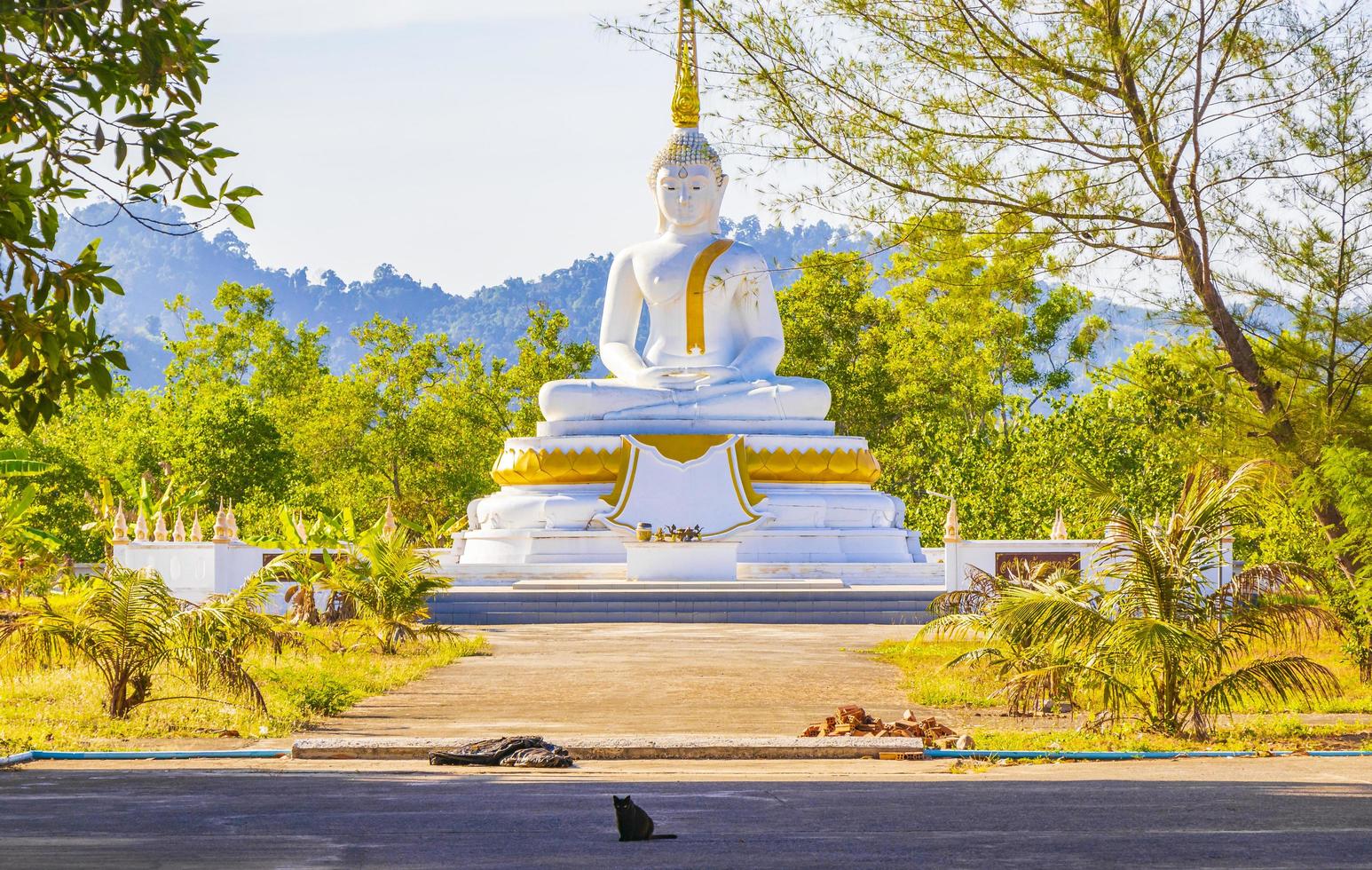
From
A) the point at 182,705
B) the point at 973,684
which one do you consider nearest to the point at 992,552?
the point at 973,684

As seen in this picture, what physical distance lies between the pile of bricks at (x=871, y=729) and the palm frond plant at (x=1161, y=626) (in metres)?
0.79

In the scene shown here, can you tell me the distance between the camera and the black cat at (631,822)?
22.0ft

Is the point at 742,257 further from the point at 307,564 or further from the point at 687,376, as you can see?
the point at 307,564

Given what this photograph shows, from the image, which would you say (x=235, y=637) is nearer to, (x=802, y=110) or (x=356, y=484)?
(x=802, y=110)

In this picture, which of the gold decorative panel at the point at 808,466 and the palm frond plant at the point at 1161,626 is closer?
the palm frond plant at the point at 1161,626

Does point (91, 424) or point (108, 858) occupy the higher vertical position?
point (91, 424)

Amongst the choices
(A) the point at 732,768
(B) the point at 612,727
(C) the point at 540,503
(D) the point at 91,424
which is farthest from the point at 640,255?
(A) the point at 732,768

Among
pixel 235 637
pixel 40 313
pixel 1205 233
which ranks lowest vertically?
pixel 235 637

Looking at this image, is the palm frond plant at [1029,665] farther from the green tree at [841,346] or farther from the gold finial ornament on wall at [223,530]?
the green tree at [841,346]

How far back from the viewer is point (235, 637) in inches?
453

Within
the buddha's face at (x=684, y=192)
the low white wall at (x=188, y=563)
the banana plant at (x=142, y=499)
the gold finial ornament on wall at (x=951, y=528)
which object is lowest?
the low white wall at (x=188, y=563)

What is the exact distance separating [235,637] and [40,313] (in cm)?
422

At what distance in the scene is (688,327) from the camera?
99.0 ft

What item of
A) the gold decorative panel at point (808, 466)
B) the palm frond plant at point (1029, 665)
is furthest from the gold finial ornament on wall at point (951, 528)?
the palm frond plant at point (1029, 665)
